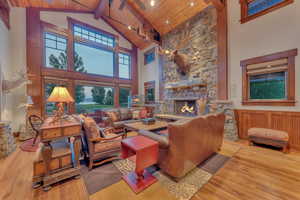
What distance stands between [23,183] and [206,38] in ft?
22.0

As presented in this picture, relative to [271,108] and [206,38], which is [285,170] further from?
[206,38]

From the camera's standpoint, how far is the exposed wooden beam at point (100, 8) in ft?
19.2

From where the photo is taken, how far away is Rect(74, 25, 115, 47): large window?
6.20 metres

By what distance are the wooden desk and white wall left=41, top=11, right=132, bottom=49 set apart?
19.2ft

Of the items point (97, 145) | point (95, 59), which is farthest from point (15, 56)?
point (97, 145)

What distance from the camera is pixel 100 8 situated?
6.07 meters

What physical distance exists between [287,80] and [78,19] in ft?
28.7

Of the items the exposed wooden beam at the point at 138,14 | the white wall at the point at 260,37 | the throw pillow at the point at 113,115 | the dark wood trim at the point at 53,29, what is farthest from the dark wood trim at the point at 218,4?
the dark wood trim at the point at 53,29

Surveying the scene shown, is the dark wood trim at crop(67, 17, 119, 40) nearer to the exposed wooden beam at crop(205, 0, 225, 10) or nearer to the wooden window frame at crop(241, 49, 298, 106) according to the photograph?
the exposed wooden beam at crop(205, 0, 225, 10)

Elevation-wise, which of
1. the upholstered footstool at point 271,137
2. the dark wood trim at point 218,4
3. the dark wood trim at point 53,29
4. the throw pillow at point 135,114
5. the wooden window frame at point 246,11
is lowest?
the upholstered footstool at point 271,137

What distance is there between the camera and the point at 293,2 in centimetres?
317

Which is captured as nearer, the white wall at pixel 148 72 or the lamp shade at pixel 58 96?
the lamp shade at pixel 58 96

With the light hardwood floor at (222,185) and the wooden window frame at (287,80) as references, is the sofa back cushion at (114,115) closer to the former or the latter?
Result: the light hardwood floor at (222,185)

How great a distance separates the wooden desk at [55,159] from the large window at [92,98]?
4439mm
